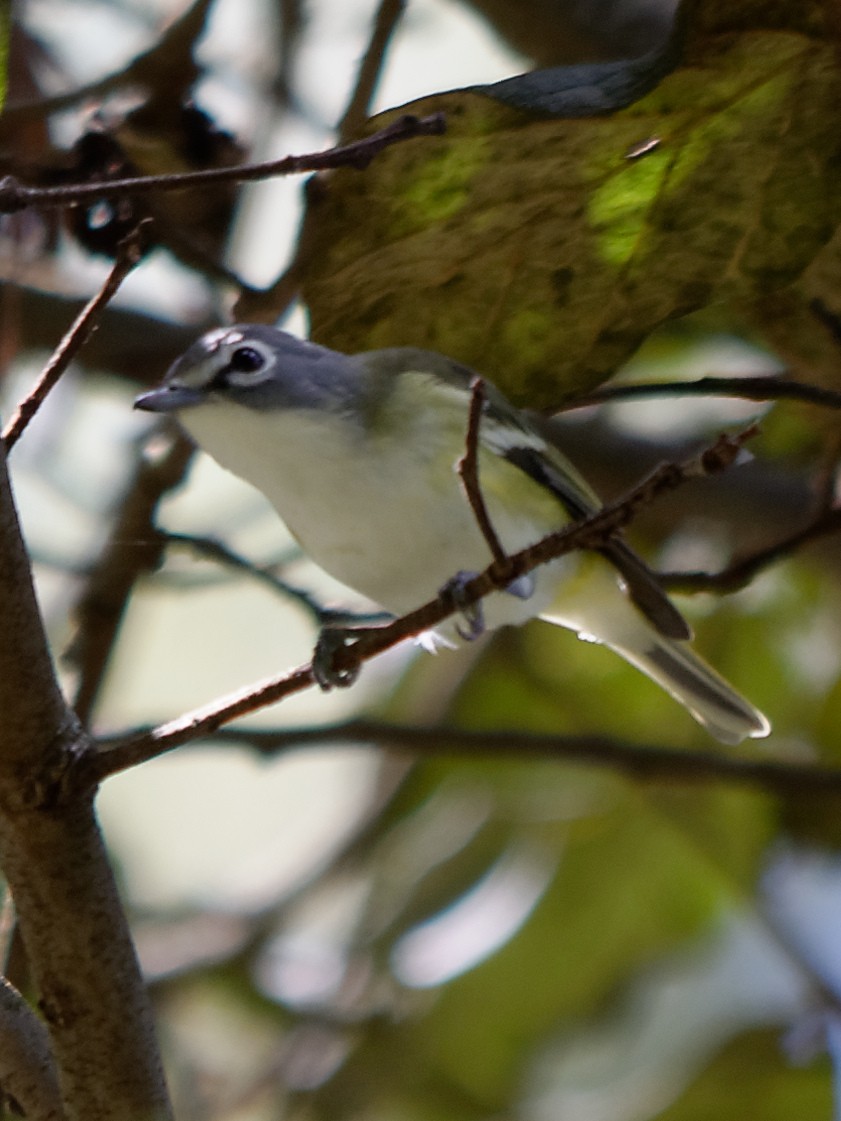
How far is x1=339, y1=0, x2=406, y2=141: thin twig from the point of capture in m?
1.96

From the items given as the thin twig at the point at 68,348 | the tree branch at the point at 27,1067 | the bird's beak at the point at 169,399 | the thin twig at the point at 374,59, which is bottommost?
the tree branch at the point at 27,1067

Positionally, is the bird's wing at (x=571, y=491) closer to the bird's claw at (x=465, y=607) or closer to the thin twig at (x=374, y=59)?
the bird's claw at (x=465, y=607)

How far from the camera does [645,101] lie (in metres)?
1.56

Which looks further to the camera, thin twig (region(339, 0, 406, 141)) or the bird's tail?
the bird's tail

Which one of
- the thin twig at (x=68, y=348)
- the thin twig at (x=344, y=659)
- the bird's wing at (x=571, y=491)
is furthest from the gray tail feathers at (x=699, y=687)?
the thin twig at (x=68, y=348)

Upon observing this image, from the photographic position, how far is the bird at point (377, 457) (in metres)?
1.96

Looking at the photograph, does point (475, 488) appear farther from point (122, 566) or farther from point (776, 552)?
point (122, 566)

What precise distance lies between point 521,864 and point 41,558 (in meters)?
1.48

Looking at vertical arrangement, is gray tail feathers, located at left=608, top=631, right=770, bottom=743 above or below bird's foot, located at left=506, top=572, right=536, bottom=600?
above

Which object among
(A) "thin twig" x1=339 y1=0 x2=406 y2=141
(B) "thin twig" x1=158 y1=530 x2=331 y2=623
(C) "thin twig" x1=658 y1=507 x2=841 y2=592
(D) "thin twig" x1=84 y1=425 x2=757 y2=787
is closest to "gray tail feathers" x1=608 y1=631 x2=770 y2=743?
(C) "thin twig" x1=658 y1=507 x2=841 y2=592

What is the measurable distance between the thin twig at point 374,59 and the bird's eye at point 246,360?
0.99 feet

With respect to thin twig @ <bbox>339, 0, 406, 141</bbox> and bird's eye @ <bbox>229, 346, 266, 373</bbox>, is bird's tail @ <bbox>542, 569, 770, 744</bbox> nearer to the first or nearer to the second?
bird's eye @ <bbox>229, 346, 266, 373</bbox>

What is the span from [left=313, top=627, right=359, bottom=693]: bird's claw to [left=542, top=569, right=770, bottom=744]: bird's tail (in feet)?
2.25

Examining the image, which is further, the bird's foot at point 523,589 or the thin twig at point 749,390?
the bird's foot at point 523,589
